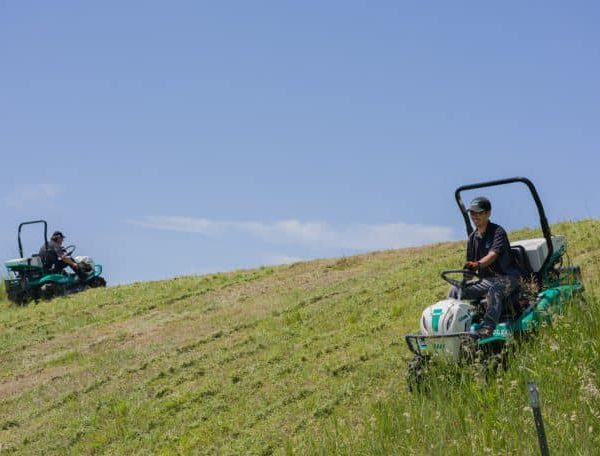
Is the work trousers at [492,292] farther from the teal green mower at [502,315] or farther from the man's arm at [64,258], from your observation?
the man's arm at [64,258]

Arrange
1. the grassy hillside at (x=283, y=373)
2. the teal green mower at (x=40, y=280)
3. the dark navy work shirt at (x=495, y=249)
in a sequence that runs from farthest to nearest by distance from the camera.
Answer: the teal green mower at (x=40, y=280) < the dark navy work shirt at (x=495, y=249) < the grassy hillside at (x=283, y=373)

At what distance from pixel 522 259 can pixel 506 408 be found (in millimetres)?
2609

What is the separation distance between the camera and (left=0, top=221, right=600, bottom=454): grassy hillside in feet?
27.2

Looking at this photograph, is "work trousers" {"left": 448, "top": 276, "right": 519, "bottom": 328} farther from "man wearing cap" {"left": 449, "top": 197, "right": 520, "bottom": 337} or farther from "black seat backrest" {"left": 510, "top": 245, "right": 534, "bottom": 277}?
"black seat backrest" {"left": 510, "top": 245, "right": 534, "bottom": 277}

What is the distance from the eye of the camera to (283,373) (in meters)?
12.7

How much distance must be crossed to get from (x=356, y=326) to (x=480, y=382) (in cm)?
561

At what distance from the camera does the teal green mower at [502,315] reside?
9359 mm

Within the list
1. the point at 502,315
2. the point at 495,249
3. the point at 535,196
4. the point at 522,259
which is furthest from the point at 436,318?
the point at 535,196

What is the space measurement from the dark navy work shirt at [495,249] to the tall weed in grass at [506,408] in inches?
29.7

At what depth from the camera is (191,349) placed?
51.3 feet

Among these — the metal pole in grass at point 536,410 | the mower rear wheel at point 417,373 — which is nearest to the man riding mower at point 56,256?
the mower rear wheel at point 417,373

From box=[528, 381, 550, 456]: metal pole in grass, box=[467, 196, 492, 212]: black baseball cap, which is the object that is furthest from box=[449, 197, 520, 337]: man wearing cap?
box=[528, 381, 550, 456]: metal pole in grass

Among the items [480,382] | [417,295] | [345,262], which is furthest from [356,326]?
[345,262]

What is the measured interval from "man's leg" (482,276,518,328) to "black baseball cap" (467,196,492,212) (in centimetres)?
79
